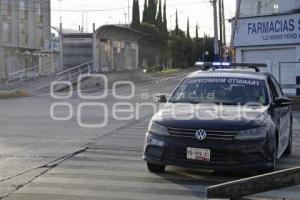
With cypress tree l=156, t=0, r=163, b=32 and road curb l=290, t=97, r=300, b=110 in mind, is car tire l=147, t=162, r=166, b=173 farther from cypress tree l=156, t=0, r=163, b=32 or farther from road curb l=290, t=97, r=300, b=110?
cypress tree l=156, t=0, r=163, b=32

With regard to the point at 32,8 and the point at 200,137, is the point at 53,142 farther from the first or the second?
the point at 32,8

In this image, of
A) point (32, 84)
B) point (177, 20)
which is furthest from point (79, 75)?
point (177, 20)

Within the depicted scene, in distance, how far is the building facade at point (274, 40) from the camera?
33438 millimetres

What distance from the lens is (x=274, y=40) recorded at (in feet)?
114

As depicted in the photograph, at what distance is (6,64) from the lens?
52500mm

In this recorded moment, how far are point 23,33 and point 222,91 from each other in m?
52.3

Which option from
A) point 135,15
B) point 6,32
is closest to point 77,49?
point 6,32

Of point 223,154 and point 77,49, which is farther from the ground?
point 77,49

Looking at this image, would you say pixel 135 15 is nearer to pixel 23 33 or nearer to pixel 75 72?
pixel 23 33

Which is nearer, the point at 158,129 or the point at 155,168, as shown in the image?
the point at 158,129

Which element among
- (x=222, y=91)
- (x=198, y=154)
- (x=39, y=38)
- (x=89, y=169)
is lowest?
(x=89, y=169)

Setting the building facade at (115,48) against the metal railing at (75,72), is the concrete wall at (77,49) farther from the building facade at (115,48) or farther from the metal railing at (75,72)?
the metal railing at (75,72)

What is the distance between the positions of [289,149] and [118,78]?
42113 millimetres

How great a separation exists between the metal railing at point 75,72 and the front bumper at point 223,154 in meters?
36.1
